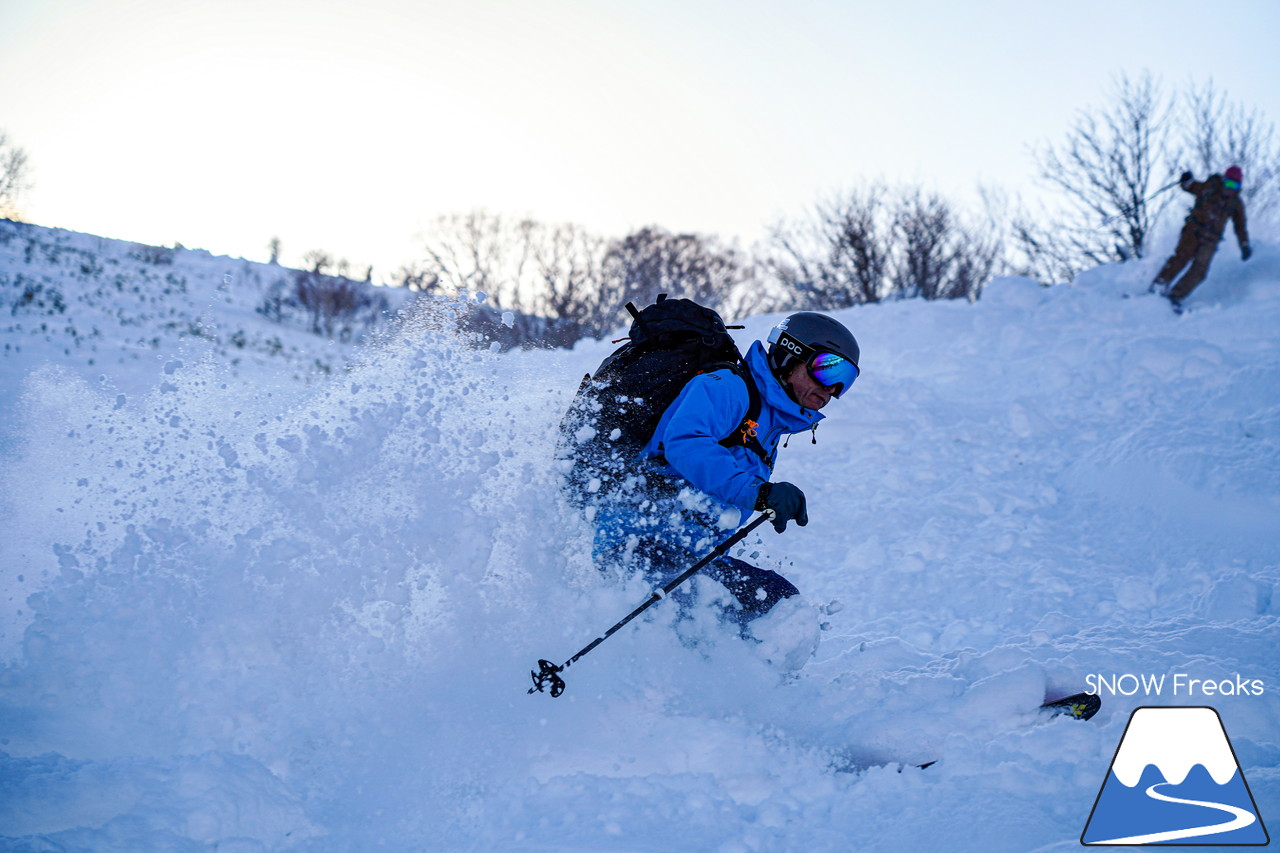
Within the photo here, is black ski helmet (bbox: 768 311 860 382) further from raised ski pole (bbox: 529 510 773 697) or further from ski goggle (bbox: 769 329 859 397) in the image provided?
raised ski pole (bbox: 529 510 773 697)

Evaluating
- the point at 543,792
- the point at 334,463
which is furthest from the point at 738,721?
the point at 334,463

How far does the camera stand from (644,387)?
328 cm

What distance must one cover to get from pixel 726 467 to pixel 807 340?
0.69 meters

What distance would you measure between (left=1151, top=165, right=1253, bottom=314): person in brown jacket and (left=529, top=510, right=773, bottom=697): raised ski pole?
10.2 m

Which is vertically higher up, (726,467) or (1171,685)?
(726,467)

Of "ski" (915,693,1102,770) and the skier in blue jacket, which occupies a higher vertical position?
the skier in blue jacket

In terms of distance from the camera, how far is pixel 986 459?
727 cm

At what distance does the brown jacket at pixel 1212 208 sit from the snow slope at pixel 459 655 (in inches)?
280

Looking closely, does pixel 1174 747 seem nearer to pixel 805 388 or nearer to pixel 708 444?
pixel 805 388

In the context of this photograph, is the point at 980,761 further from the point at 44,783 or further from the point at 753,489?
the point at 44,783

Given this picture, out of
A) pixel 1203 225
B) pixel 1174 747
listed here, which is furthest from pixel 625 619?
pixel 1203 225

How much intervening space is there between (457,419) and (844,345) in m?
1.85

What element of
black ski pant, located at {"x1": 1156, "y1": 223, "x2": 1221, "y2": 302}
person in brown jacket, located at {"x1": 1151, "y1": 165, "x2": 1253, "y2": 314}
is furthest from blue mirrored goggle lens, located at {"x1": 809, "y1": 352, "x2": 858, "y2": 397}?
black ski pant, located at {"x1": 1156, "y1": 223, "x2": 1221, "y2": 302}

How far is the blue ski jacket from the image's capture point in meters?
3.09
